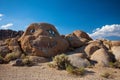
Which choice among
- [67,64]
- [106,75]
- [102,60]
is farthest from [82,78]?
[102,60]

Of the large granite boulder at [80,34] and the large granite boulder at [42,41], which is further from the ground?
the large granite boulder at [80,34]

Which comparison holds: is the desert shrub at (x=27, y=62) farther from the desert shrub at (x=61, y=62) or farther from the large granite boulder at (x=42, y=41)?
the large granite boulder at (x=42, y=41)

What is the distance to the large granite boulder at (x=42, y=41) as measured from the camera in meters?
19.0

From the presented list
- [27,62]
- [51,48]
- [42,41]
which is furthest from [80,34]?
[27,62]

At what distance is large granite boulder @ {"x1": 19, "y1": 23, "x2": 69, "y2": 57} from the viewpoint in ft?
62.2

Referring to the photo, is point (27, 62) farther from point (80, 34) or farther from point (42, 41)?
point (80, 34)

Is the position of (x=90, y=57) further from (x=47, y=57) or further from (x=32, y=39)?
(x=32, y=39)

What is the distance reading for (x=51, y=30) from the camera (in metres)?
21.4

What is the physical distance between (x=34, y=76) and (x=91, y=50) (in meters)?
8.98

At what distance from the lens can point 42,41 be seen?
63.5 feet

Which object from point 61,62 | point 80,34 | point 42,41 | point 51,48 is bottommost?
point 61,62

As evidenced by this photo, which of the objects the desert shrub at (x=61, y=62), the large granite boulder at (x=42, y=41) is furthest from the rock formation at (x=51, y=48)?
the desert shrub at (x=61, y=62)

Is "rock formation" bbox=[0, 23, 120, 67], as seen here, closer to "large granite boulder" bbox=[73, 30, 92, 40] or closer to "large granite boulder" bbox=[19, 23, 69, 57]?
"large granite boulder" bbox=[19, 23, 69, 57]

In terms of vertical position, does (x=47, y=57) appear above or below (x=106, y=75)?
above
